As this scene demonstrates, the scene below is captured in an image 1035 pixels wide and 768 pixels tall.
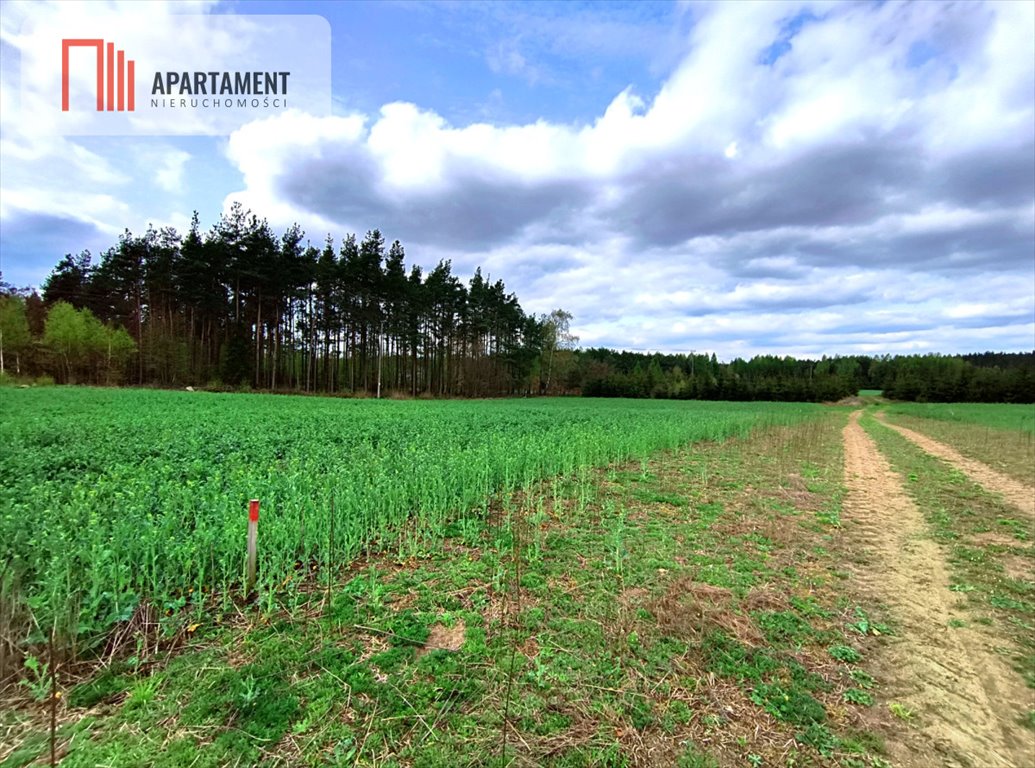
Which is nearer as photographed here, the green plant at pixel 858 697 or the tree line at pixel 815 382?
the green plant at pixel 858 697

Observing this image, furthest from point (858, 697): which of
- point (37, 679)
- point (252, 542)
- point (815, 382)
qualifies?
point (815, 382)

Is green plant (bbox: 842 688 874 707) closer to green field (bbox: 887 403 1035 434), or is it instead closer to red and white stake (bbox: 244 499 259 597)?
red and white stake (bbox: 244 499 259 597)

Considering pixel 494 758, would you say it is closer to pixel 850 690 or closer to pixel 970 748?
pixel 850 690

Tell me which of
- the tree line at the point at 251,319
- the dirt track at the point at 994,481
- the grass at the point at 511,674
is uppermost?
the tree line at the point at 251,319

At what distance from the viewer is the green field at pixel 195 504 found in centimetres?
339

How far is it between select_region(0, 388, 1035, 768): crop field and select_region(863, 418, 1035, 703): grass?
5 cm

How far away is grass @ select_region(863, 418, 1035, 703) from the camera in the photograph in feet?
12.8

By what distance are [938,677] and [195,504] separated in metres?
7.29

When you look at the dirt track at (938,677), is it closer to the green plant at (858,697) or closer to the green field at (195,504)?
the green plant at (858,697)

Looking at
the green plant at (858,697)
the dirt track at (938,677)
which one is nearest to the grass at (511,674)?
the green plant at (858,697)

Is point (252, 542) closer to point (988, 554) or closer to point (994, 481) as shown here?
point (988, 554)

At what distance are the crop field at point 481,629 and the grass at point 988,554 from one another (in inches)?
1.8

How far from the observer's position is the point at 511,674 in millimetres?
2693

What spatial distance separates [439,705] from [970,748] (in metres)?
3.01
